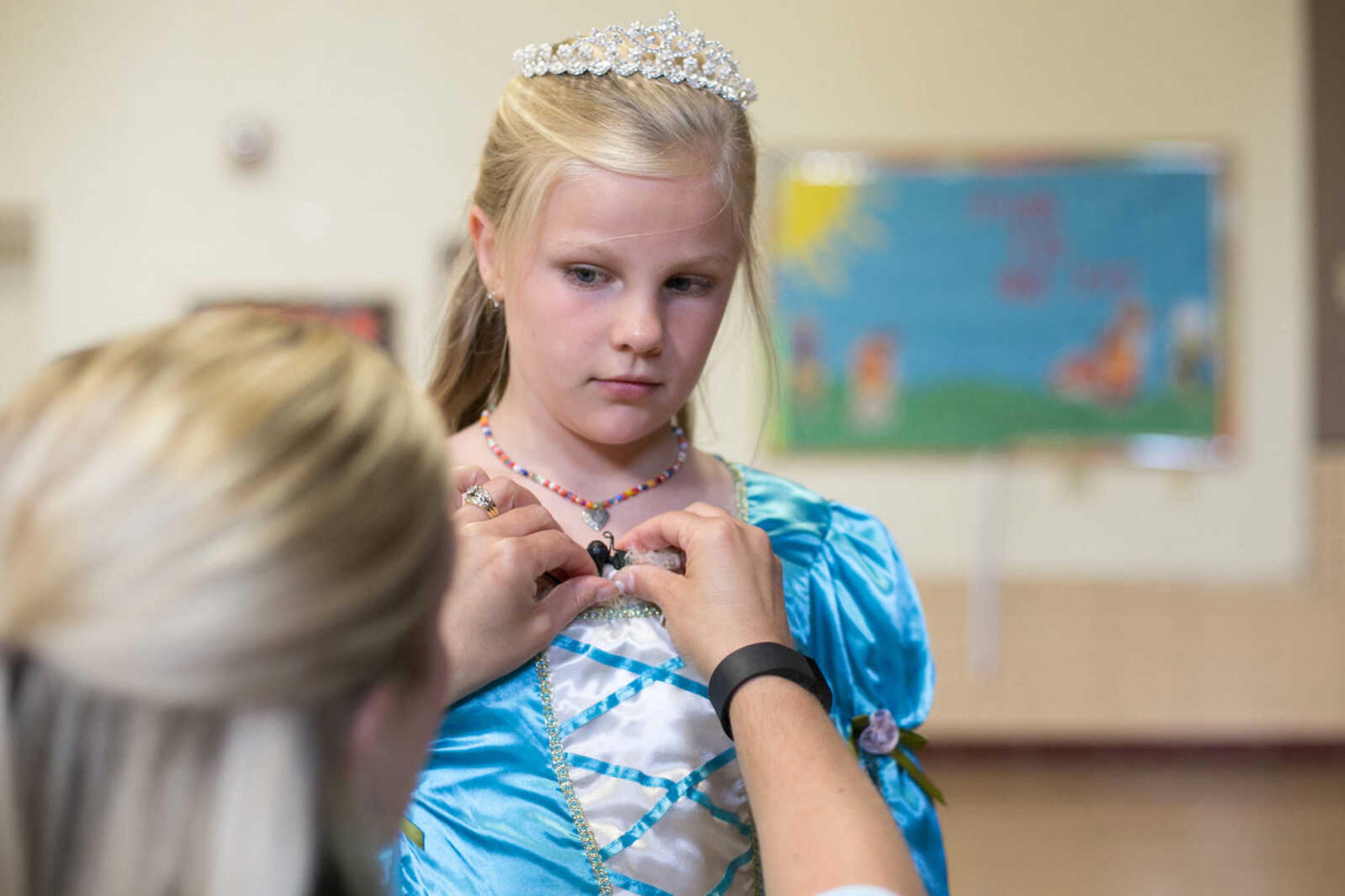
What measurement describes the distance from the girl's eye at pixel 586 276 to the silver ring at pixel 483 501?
206mm

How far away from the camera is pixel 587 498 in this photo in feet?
4.01

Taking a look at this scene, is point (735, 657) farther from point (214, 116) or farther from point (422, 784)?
point (214, 116)

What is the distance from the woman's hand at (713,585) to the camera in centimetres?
97

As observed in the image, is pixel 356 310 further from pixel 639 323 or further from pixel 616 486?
pixel 639 323

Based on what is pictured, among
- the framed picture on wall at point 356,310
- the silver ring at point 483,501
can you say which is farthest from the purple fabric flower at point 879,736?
the framed picture on wall at point 356,310

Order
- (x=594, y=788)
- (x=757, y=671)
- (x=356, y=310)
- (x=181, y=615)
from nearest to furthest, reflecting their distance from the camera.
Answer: (x=181, y=615), (x=757, y=671), (x=594, y=788), (x=356, y=310)

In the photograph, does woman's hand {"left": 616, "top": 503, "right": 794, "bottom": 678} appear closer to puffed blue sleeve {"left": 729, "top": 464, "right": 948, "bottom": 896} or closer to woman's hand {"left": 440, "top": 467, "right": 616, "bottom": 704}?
woman's hand {"left": 440, "top": 467, "right": 616, "bottom": 704}

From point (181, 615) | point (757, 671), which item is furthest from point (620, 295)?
point (181, 615)

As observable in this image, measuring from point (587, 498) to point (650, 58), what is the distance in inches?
16.9

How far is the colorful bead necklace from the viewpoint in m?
1.21

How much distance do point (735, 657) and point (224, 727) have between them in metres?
0.47

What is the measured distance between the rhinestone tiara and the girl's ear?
15 cm

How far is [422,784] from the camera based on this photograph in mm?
1062

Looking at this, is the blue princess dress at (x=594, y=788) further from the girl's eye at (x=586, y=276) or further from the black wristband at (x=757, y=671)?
the girl's eye at (x=586, y=276)
